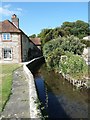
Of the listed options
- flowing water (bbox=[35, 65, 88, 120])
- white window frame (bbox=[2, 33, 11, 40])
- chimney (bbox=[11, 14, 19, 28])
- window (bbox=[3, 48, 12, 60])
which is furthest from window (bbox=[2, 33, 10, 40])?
flowing water (bbox=[35, 65, 88, 120])

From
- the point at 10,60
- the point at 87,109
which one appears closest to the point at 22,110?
the point at 87,109

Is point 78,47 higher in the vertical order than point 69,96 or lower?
higher

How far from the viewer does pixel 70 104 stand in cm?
1523

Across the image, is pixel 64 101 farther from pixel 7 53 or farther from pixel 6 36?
pixel 6 36

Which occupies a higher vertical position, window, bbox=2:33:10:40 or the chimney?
the chimney

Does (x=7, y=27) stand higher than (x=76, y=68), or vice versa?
(x=7, y=27)

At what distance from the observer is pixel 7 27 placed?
39.2m

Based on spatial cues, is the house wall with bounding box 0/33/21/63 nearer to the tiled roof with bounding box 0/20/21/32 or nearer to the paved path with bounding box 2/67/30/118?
the tiled roof with bounding box 0/20/21/32

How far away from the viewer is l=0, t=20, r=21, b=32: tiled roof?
3887 cm

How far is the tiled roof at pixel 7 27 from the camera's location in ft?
128

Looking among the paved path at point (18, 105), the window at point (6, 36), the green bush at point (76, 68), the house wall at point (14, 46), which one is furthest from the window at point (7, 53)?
the paved path at point (18, 105)

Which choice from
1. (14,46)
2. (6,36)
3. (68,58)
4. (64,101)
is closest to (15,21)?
(6,36)

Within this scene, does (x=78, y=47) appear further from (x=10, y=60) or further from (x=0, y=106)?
(x=0, y=106)

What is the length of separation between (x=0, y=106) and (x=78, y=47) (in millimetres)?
31191
